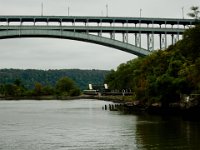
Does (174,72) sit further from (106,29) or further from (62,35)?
(62,35)

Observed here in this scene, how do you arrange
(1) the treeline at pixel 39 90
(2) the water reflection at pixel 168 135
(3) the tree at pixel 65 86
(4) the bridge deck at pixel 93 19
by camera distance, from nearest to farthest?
(2) the water reflection at pixel 168 135
(4) the bridge deck at pixel 93 19
(1) the treeline at pixel 39 90
(3) the tree at pixel 65 86

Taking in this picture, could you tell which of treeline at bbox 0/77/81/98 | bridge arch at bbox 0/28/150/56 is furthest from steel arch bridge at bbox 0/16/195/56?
treeline at bbox 0/77/81/98

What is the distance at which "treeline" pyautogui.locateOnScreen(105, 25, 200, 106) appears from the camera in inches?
2092

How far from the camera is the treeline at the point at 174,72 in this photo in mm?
53125

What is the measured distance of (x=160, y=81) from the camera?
56.4 meters

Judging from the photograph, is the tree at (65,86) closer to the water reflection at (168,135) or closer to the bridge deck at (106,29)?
the bridge deck at (106,29)

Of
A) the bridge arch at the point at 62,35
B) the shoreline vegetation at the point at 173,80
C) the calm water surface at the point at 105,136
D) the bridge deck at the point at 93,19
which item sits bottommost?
the calm water surface at the point at 105,136

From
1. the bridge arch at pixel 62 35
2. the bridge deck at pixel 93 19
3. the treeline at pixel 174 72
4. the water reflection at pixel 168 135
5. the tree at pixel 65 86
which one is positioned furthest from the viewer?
the tree at pixel 65 86

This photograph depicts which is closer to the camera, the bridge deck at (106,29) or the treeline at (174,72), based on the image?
the treeline at (174,72)

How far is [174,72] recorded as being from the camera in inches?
2282

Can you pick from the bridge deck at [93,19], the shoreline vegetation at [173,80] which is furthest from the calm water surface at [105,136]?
the bridge deck at [93,19]

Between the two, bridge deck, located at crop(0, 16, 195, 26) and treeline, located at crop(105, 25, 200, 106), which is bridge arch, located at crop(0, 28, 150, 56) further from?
treeline, located at crop(105, 25, 200, 106)

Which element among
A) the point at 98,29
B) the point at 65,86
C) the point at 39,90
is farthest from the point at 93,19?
the point at 65,86

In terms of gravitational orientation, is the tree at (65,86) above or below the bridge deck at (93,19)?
below
